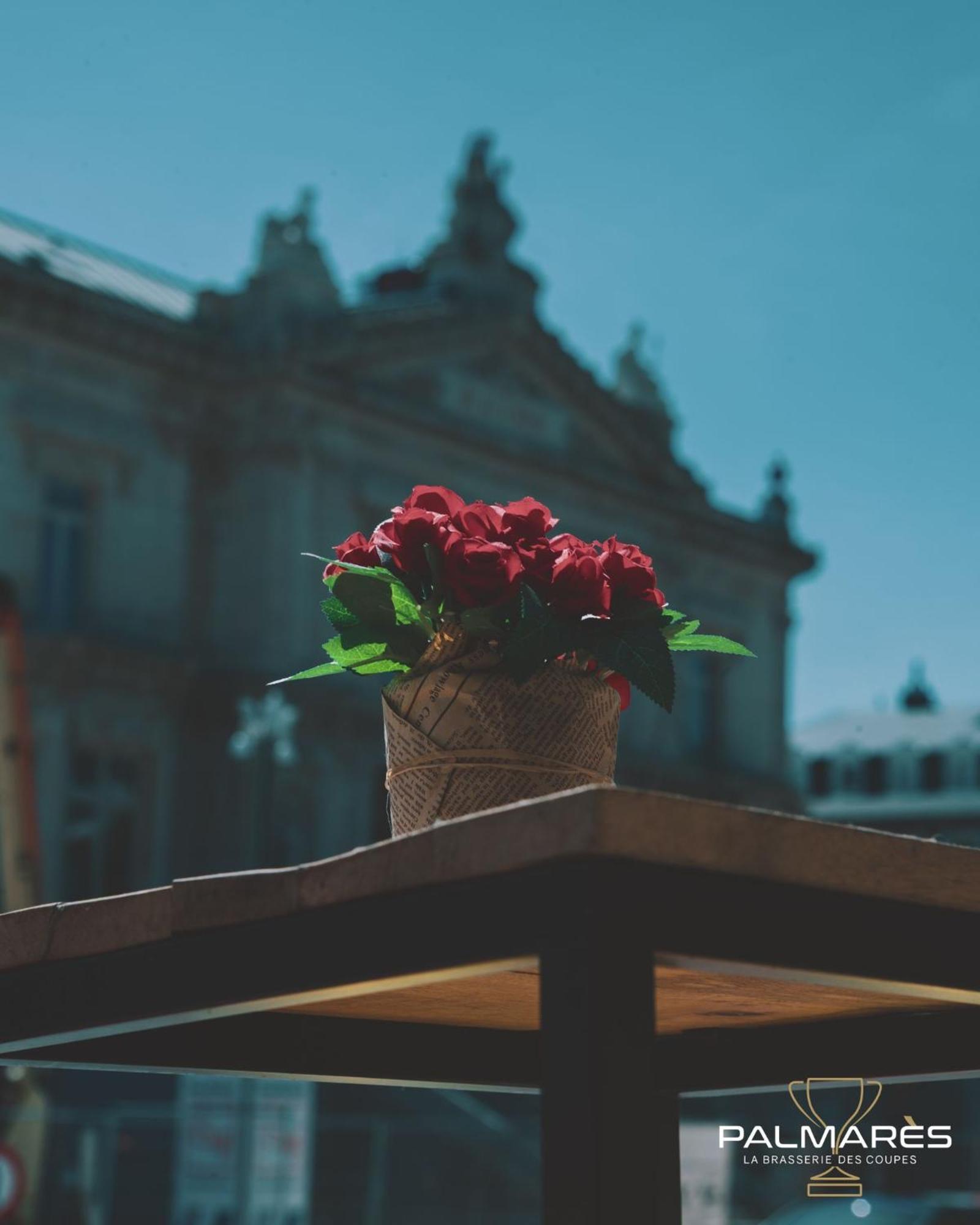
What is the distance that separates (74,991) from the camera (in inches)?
120

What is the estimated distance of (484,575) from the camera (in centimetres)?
329

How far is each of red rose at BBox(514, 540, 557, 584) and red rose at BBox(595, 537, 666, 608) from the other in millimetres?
84

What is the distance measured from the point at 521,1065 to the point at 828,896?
1606 millimetres

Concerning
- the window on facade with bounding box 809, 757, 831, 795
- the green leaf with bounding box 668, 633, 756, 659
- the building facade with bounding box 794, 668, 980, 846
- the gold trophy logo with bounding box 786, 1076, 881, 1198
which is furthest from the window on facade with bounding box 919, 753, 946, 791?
the green leaf with bounding box 668, 633, 756, 659

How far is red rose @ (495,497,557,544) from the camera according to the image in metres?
3.40

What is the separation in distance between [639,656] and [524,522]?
320 mm

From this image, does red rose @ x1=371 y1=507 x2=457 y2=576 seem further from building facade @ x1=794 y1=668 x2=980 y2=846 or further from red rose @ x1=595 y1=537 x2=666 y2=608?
building facade @ x1=794 y1=668 x2=980 y2=846

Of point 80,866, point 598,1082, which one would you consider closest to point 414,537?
point 598,1082

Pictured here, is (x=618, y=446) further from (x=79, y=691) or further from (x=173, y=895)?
(x=173, y=895)

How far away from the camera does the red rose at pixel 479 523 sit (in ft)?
11.1

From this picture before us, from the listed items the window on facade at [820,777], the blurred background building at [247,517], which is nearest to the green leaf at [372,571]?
the blurred background building at [247,517]

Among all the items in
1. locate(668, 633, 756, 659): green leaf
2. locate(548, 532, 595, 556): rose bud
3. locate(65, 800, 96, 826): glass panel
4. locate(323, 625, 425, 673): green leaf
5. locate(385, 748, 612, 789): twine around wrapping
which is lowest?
locate(385, 748, 612, 789): twine around wrapping

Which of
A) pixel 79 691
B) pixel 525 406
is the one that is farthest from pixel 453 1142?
pixel 525 406

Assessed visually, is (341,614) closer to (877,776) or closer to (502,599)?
(502,599)
